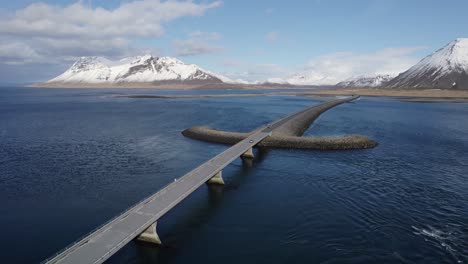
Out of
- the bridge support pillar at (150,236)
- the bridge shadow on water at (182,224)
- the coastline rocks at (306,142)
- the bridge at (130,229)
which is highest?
the coastline rocks at (306,142)

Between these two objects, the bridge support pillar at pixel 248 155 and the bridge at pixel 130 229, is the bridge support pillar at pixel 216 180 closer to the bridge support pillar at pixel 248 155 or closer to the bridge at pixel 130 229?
the bridge at pixel 130 229

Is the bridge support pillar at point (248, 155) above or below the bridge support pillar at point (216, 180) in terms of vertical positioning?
above

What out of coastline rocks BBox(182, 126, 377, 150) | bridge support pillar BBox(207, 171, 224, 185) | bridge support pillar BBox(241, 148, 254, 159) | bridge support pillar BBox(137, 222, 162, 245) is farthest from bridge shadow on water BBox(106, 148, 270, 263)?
coastline rocks BBox(182, 126, 377, 150)

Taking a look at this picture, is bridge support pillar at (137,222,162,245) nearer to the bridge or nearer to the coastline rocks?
the bridge

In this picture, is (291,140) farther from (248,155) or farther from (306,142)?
(248,155)

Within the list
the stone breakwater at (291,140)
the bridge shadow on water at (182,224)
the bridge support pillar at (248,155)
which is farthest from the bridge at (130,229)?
the stone breakwater at (291,140)

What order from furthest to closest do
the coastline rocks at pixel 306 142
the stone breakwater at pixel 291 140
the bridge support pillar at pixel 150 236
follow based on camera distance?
1. the stone breakwater at pixel 291 140
2. the coastline rocks at pixel 306 142
3. the bridge support pillar at pixel 150 236

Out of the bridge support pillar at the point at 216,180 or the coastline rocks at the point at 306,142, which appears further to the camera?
the coastline rocks at the point at 306,142
